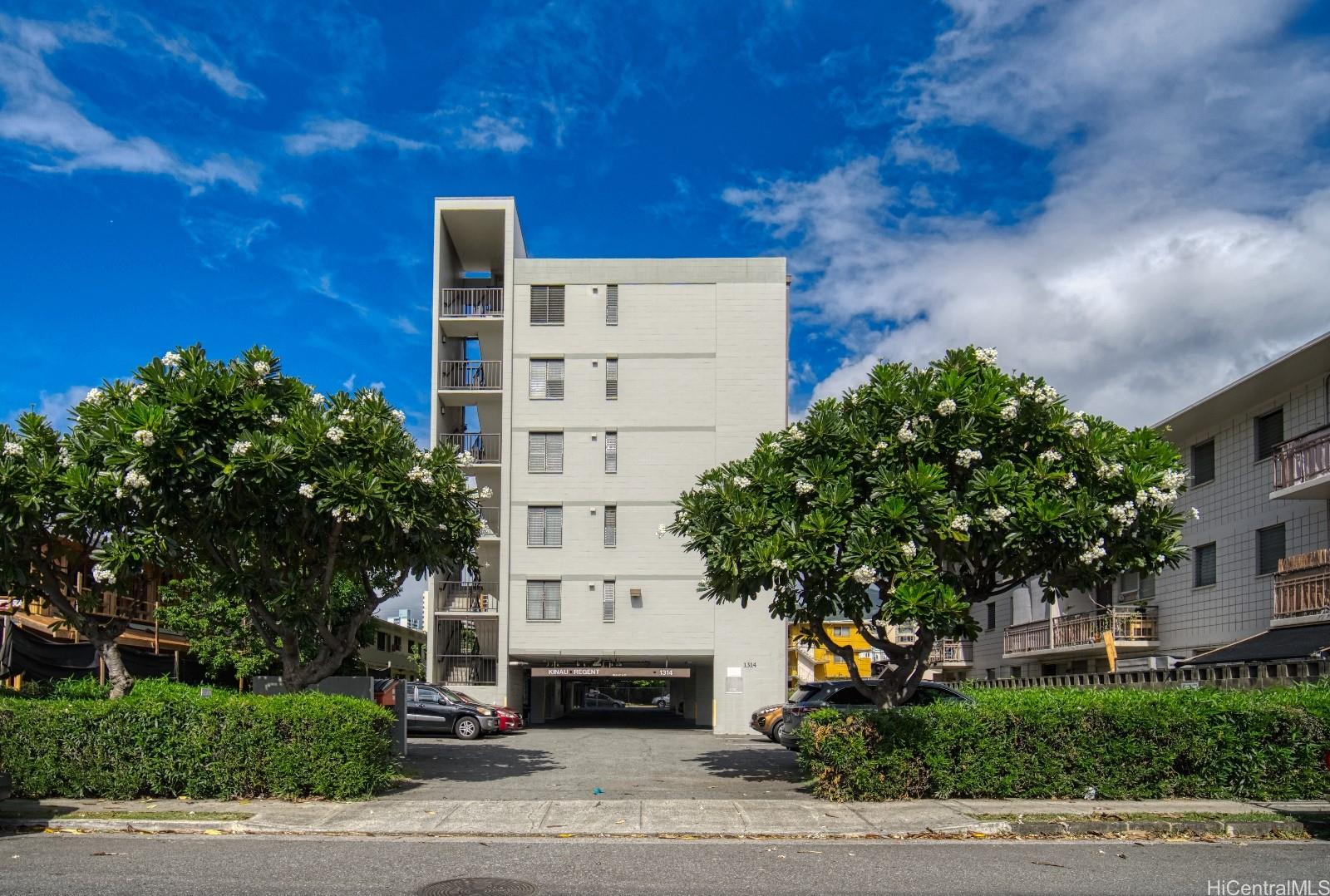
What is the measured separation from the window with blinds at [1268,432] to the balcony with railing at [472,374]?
21.8 metres

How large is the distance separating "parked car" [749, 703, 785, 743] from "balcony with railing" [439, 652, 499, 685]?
357 inches

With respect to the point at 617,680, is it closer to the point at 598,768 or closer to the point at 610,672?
the point at 610,672

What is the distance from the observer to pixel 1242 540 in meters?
24.3

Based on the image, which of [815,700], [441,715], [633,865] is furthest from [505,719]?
[633,865]

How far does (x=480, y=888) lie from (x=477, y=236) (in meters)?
31.2

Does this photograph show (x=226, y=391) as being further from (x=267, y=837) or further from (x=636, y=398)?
(x=636, y=398)

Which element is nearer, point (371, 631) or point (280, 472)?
point (280, 472)

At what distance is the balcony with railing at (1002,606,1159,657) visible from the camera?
28.0 meters

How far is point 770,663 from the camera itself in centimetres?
3453

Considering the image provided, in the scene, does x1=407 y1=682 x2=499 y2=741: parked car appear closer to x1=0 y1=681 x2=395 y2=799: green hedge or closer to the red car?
the red car

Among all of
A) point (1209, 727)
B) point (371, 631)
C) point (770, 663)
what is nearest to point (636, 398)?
point (770, 663)

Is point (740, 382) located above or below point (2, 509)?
above

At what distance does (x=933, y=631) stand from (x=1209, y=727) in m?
3.50

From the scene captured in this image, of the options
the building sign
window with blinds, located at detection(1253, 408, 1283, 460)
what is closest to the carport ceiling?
the building sign
